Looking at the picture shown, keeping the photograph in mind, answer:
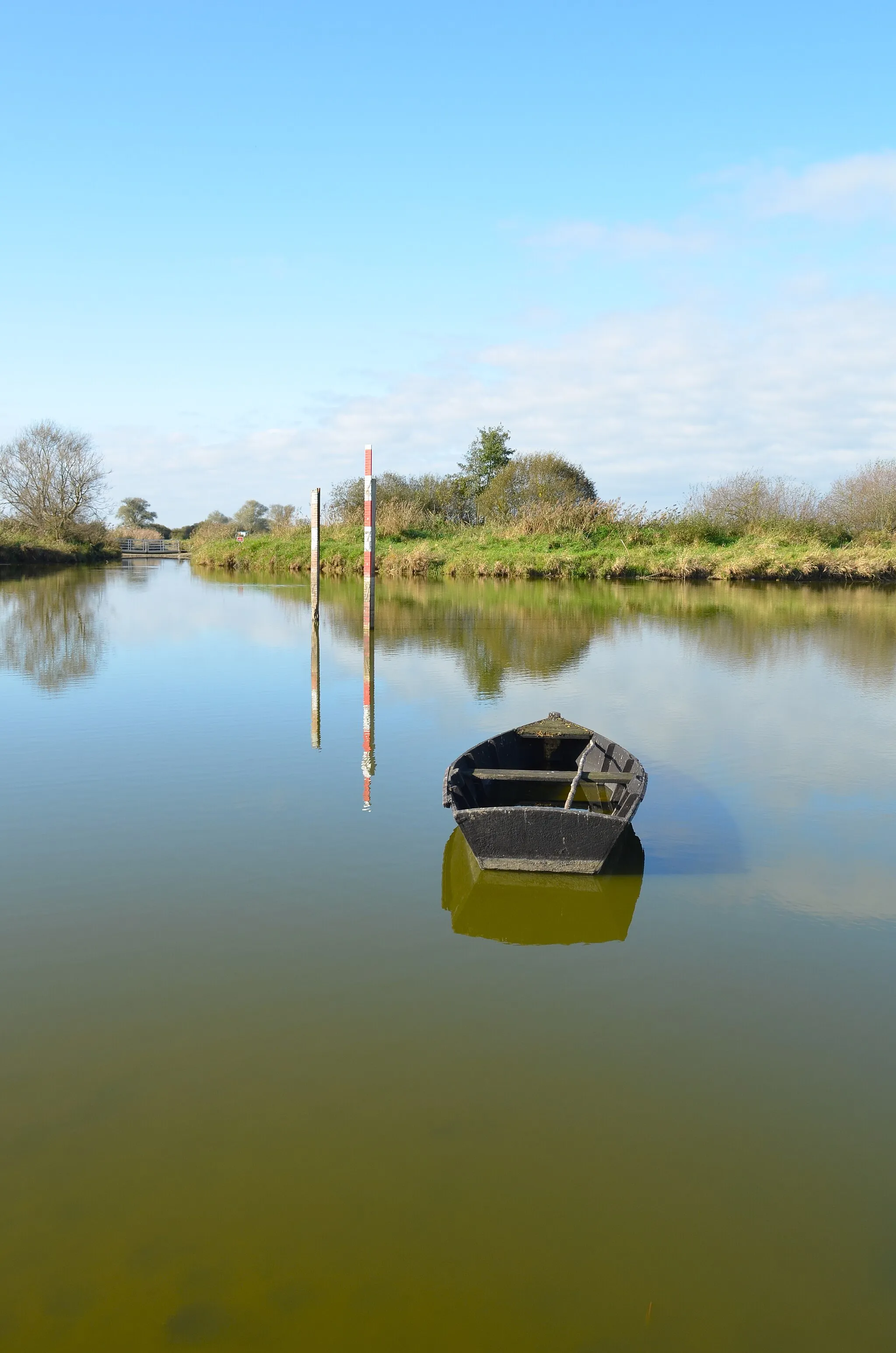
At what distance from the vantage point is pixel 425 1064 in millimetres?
3852

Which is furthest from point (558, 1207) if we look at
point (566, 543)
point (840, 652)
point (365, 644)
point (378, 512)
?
point (378, 512)

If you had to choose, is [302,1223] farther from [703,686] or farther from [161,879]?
[703,686]

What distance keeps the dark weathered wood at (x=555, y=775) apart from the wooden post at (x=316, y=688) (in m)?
2.98

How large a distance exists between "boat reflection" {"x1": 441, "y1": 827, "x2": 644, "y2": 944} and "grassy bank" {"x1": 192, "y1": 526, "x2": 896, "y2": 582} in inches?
1168

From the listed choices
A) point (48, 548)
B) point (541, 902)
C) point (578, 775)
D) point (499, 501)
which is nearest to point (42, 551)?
point (48, 548)

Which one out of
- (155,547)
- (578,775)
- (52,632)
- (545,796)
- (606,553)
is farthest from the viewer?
(155,547)

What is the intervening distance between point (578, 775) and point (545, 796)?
3.77 feet

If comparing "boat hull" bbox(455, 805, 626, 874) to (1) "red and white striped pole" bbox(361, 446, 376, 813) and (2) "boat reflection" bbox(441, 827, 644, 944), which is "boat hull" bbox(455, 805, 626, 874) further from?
(1) "red and white striped pole" bbox(361, 446, 376, 813)

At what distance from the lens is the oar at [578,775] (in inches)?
246

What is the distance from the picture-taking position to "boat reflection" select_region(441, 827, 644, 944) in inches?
205

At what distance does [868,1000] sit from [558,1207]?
2.13 metres

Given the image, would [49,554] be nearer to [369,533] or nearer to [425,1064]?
[369,533]

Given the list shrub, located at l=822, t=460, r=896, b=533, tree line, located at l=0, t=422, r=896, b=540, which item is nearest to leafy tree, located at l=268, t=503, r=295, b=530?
tree line, located at l=0, t=422, r=896, b=540

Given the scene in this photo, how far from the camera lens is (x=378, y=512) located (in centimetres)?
4128
